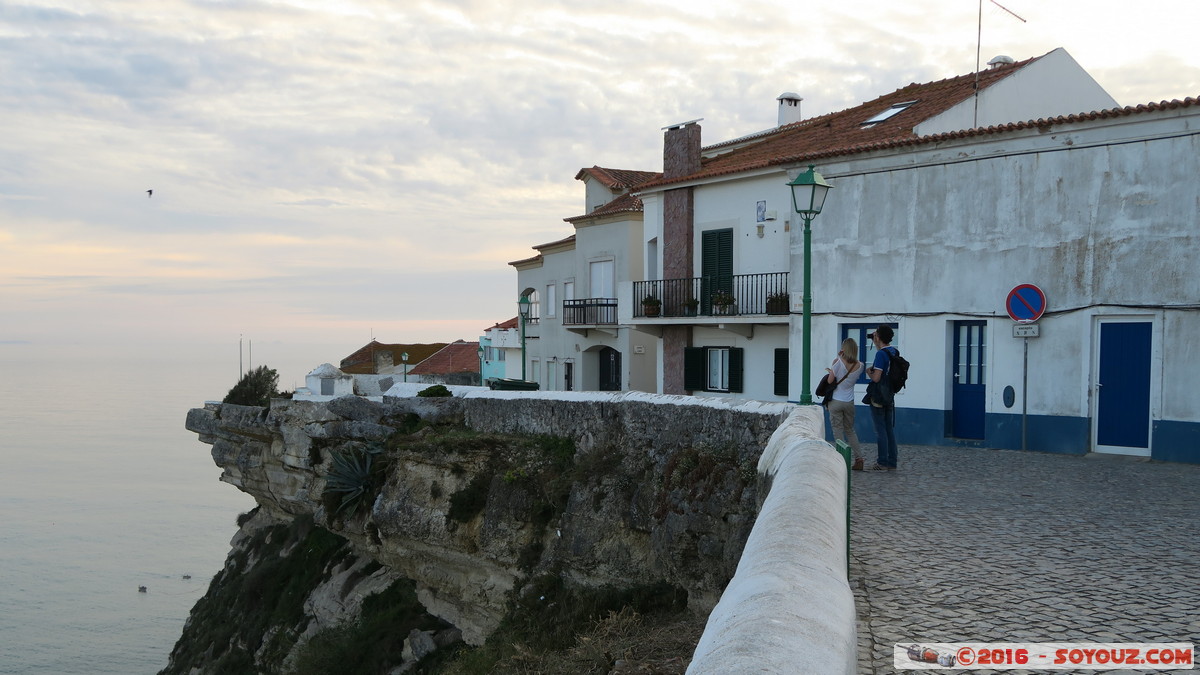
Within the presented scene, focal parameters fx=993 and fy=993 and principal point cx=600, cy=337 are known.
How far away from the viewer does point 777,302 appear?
22719 millimetres

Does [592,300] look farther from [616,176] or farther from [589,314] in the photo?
[616,176]

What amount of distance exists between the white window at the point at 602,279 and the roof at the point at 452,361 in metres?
26.3

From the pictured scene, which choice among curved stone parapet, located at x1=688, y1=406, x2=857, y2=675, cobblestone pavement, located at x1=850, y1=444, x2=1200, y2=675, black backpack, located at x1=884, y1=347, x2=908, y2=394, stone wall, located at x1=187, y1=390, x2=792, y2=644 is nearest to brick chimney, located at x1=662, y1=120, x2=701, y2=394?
stone wall, located at x1=187, y1=390, x2=792, y2=644

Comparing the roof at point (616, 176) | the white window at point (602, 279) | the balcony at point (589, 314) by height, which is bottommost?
the balcony at point (589, 314)

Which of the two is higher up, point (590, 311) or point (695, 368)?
point (590, 311)

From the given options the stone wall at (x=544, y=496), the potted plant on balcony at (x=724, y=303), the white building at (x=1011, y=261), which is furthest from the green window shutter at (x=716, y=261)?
the stone wall at (x=544, y=496)

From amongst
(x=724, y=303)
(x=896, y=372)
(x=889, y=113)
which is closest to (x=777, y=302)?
(x=724, y=303)

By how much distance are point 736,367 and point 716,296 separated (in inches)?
72.1

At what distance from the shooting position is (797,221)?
2169 centimetres

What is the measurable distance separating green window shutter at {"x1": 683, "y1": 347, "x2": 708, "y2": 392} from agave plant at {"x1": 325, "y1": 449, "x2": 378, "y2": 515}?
9688 mm

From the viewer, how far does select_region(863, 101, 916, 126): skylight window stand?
24.0m

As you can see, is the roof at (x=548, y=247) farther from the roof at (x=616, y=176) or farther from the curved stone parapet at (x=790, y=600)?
the curved stone parapet at (x=790, y=600)

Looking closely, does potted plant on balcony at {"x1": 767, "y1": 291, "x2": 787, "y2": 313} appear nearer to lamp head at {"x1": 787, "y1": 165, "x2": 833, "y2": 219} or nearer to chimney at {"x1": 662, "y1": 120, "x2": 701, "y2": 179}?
chimney at {"x1": 662, "y1": 120, "x2": 701, "y2": 179}

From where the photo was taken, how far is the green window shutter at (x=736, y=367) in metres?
24.4
